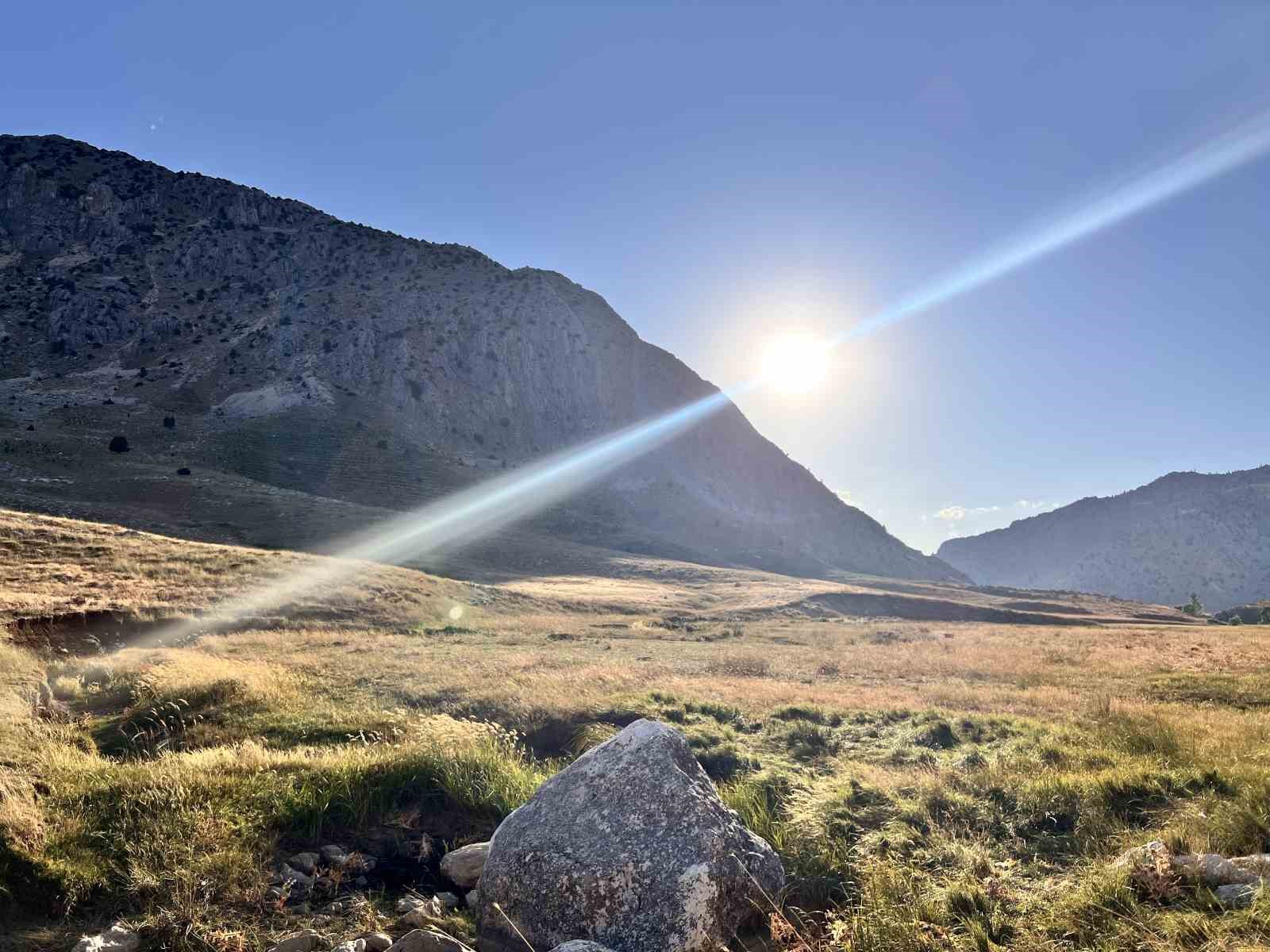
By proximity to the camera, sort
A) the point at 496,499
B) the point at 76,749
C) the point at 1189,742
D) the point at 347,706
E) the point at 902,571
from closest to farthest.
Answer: the point at 76,749 → the point at 1189,742 → the point at 347,706 → the point at 496,499 → the point at 902,571

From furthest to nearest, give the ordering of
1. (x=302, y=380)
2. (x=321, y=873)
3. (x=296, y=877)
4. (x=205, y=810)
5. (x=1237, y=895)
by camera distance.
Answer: (x=302, y=380) < (x=205, y=810) < (x=321, y=873) < (x=296, y=877) < (x=1237, y=895)

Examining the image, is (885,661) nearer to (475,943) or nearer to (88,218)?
(475,943)

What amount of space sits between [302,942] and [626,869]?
243 centimetres

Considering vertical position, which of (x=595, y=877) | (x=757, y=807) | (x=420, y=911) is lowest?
(x=420, y=911)

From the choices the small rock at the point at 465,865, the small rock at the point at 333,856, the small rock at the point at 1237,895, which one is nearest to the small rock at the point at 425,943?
the small rock at the point at 465,865

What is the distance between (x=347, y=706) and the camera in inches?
509

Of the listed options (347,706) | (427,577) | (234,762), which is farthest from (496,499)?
(234,762)

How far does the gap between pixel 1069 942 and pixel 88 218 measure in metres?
167

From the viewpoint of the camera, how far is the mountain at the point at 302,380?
73.6 m

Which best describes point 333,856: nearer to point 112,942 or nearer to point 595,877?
point 112,942

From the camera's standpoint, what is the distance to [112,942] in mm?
4324

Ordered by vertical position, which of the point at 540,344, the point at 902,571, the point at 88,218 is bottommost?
the point at 902,571

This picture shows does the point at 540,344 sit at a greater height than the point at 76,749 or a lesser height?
greater

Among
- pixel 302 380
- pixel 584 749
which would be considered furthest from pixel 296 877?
pixel 302 380
